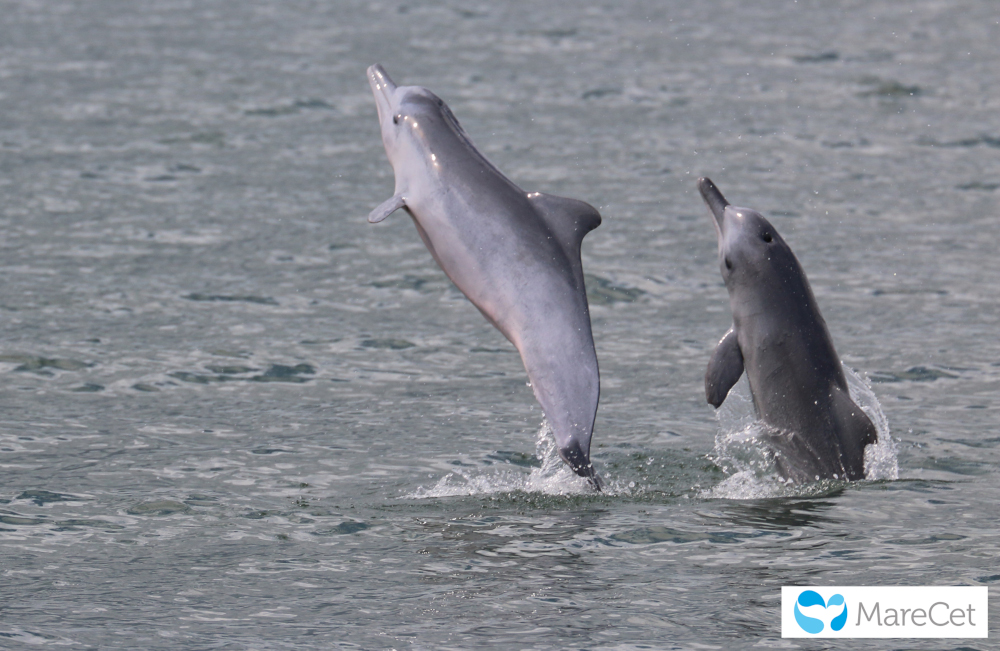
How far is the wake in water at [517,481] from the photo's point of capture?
10.7 meters

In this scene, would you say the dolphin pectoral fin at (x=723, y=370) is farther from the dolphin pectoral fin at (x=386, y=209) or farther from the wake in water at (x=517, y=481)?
the dolphin pectoral fin at (x=386, y=209)

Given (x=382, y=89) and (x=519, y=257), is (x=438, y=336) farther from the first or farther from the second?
(x=519, y=257)

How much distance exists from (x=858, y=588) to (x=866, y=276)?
337 inches

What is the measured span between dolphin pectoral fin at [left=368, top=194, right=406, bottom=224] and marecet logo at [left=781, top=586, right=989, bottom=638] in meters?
3.22

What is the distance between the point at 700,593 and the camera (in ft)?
28.6

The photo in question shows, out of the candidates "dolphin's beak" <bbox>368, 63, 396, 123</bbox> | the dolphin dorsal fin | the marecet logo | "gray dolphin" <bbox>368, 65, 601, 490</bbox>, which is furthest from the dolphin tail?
"dolphin's beak" <bbox>368, 63, 396, 123</bbox>

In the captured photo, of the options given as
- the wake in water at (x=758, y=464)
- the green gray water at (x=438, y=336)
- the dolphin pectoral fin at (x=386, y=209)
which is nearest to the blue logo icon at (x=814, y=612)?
the green gray water at (x=438, y=336)

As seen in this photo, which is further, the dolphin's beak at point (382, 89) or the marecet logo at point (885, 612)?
the dolphin's beak at point (382, 89)

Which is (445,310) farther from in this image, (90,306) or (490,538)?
(490,538)

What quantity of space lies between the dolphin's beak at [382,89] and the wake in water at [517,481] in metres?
2.36

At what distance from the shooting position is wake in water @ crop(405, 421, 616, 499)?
10.7 meters

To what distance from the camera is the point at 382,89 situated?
35.0ft

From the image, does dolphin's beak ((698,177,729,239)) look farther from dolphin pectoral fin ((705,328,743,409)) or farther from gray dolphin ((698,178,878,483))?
dolphin pectoral fin ((705,328,743,409))

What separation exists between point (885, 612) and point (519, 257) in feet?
9.78
